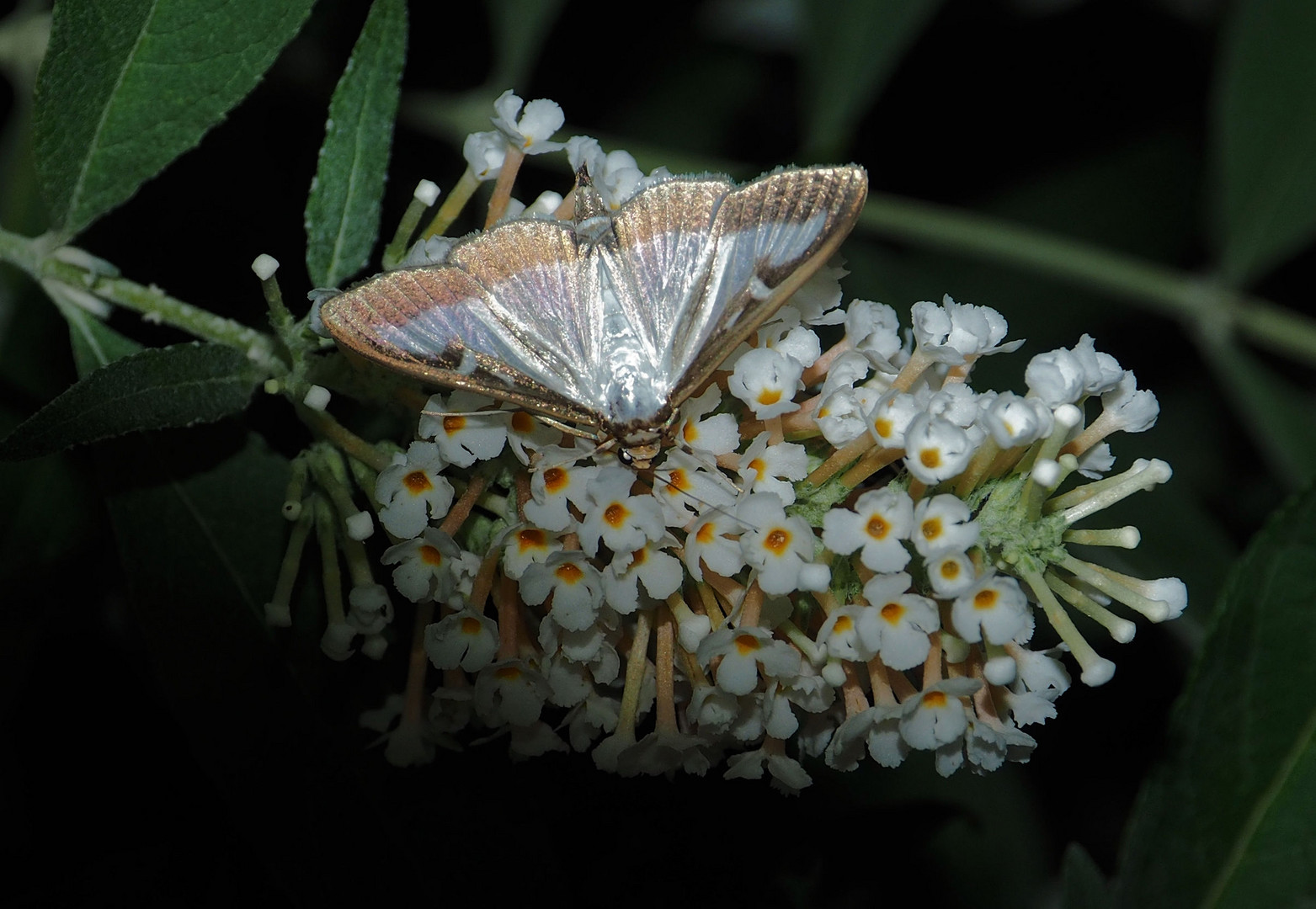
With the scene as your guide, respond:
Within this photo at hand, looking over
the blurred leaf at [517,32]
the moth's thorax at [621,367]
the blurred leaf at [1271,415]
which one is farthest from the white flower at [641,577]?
the blurred leaf at [1271,415]

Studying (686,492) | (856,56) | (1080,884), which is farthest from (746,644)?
(856,56)

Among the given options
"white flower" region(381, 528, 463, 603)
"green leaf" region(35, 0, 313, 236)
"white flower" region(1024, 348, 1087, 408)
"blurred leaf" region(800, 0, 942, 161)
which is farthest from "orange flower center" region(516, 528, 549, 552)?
"blurred leaf" region(800, 0, 942, 161)

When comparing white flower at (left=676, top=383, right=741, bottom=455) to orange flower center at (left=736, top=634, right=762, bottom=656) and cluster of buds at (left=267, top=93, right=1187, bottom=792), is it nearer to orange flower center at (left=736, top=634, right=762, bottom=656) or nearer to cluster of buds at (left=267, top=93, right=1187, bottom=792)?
cluster of buds at (left=267, top=93, right=1187, bottom=792)

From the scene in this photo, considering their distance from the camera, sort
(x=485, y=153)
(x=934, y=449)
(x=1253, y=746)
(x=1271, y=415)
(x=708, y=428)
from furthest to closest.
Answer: (x=1271, y=415) < (x=485, y=153) < (x=1253, y=746) < (x=708, y=428) < (x=934, y=449)

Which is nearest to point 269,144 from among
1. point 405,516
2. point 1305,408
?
point 405,516

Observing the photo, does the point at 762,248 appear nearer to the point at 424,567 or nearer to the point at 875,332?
the point at 875,332

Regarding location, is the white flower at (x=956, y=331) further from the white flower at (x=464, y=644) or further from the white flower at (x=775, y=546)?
the white flower at (x=464, y=644)

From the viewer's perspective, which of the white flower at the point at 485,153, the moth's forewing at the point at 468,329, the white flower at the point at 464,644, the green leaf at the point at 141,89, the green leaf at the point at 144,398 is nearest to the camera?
the green leaf at the point at 144,398
